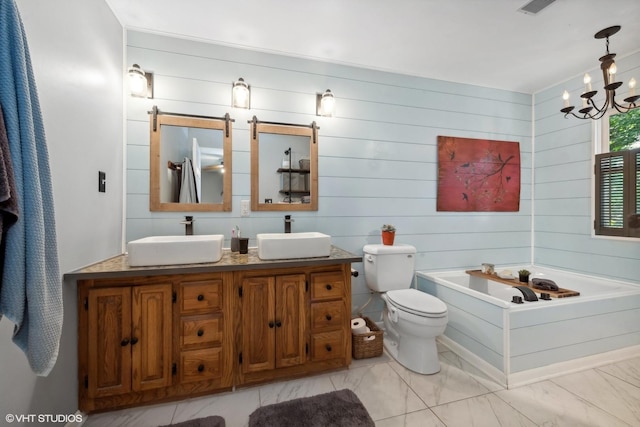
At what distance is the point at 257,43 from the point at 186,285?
6.41 feet

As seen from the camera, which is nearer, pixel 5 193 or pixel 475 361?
pixel 5 193

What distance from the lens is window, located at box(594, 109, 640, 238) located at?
2.24 m

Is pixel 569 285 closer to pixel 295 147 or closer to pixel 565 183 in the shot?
pixel 565 183

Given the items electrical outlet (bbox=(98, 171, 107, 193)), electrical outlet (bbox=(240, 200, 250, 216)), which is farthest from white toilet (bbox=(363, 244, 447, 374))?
electrical outlet (bbox=(98, 171, 107, 193))

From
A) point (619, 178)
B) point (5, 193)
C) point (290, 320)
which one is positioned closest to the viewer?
point (5, 193)

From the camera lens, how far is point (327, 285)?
183 centimetres

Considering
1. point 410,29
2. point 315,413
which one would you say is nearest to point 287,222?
point 315,413

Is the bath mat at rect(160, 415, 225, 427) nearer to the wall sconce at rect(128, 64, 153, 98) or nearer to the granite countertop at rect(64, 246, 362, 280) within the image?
the granite countertop at rect(64, 246, 362, 280)

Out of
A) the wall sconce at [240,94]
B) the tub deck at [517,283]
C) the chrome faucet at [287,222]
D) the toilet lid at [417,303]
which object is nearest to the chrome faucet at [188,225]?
the chrome faucet at [287,222]

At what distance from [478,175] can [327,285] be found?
2.14m

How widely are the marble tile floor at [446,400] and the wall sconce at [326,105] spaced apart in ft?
6.93

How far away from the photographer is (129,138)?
1941 mm

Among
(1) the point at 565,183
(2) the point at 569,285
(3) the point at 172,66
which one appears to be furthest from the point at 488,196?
(3) the point at 172,66

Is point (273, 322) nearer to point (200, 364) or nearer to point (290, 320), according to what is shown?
point (290, 320)
